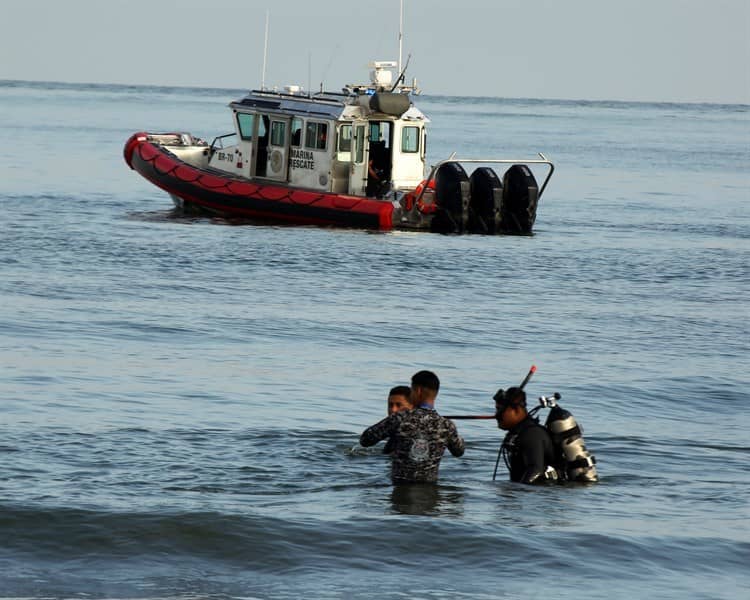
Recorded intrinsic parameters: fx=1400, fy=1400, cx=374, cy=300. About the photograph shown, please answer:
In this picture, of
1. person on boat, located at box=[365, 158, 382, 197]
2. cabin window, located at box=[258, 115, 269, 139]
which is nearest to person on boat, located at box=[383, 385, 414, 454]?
person on boat, located at box=[365, 158, 382, 197]

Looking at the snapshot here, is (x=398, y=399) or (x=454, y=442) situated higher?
→ (x=398, y=399)

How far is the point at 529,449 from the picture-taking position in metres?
9.62

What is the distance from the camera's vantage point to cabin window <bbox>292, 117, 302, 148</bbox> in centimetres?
2658

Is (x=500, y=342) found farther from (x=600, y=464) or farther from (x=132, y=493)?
(x=132, y=493)

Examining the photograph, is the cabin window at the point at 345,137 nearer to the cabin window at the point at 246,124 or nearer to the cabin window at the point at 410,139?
the cabin window at the point at 410,139

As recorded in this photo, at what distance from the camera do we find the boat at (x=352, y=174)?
26.0 m

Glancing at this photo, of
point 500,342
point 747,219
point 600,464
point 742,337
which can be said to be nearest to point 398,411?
point 600,464

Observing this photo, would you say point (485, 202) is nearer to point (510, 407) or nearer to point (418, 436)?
point (418, 436)

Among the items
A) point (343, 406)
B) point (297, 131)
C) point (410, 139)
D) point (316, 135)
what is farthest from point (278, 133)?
point (343, 406)

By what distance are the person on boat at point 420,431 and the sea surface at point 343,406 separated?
1.41 ft

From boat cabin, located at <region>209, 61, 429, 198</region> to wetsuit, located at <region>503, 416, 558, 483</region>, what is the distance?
16.5 m

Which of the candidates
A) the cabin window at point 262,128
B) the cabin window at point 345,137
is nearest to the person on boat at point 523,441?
the cabin window at point 345,137

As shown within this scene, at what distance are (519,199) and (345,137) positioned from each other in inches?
149

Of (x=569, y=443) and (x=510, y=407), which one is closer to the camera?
(x=510, y=407)
